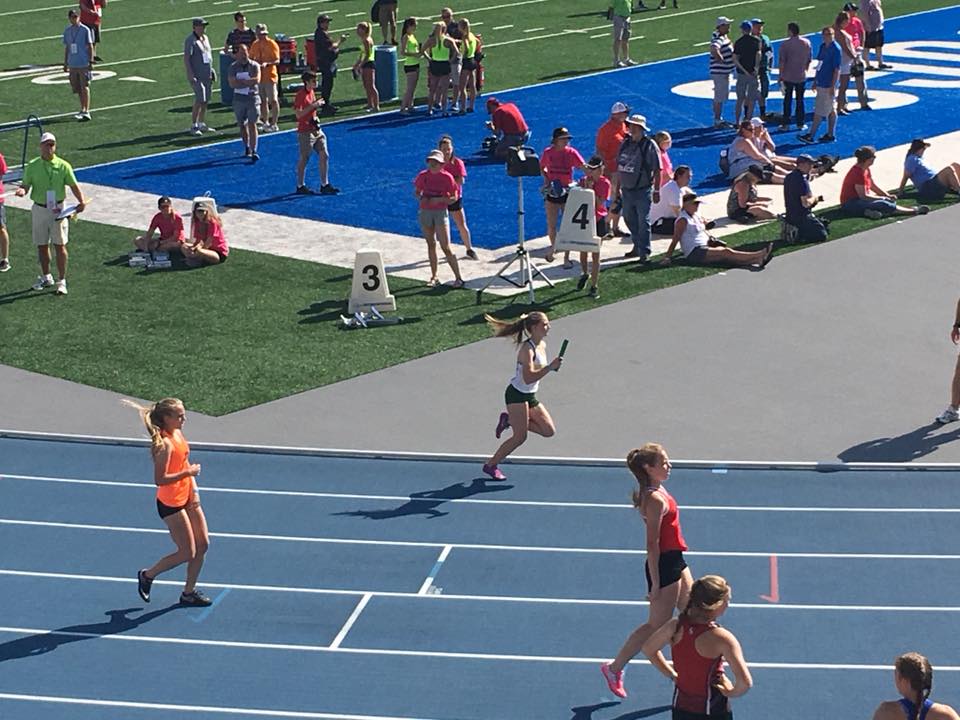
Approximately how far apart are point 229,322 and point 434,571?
7.16 meters

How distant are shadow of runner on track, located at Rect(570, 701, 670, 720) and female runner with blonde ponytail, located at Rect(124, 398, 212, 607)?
10.1 feet

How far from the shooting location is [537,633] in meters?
12.0

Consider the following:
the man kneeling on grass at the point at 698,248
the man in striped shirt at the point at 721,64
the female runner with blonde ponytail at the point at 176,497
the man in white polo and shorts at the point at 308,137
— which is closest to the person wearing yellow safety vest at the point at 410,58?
the man in striped shirt at the point at 721,64

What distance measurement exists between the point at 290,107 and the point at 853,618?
22842 mm

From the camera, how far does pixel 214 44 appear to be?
130 ft

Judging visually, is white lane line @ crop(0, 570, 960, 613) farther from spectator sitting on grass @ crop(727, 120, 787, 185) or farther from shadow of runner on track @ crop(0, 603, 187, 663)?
spectator sitting on grass @ crop(727, 120, 787, 185)

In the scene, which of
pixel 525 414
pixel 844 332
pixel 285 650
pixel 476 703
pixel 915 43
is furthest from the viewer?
pixel 915 43

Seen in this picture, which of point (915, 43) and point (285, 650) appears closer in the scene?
point (285, 650)

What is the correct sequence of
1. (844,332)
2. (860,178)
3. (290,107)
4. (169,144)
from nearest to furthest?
(844,332)
(860,178)
(169,144)
(290,107)

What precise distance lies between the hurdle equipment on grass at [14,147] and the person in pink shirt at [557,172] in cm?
865

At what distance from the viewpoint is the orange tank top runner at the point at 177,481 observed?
11.8 metres

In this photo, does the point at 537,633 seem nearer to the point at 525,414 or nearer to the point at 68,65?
the point at 525,414

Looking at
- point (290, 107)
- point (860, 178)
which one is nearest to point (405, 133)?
point (290, 107)

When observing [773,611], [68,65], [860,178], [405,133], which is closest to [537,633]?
[773,611]
